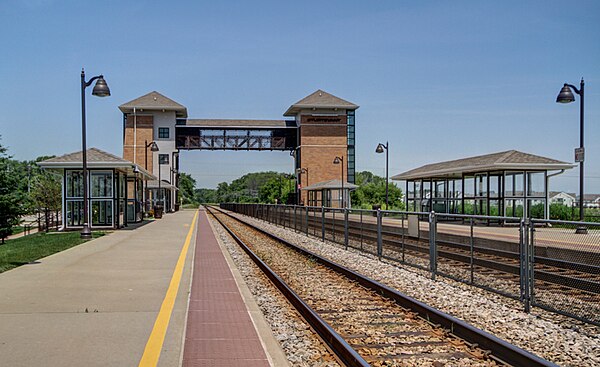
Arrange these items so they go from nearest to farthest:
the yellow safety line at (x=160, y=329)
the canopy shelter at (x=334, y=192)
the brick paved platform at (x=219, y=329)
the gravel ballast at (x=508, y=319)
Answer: the yellow safety line at (x=160, y=329), the brick paved platform at (x=219, y=329), the gravel ballast at (x=508, y=319), the canopy shelter at (x=334, y=192)

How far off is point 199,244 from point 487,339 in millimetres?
16165

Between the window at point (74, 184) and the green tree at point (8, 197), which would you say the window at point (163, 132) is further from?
the green tree at point (8, 197)

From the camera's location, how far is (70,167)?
2805cm

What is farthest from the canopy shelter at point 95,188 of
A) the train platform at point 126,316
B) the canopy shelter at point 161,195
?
the canopy shelter at point 161,195

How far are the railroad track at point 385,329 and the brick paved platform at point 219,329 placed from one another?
2.85 ft

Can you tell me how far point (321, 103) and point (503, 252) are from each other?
73992 millimetres

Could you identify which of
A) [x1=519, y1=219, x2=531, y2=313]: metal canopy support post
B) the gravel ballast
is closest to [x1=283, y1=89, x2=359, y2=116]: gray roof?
the gravel ballast

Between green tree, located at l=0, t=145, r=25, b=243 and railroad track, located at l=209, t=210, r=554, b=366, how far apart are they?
647 inches

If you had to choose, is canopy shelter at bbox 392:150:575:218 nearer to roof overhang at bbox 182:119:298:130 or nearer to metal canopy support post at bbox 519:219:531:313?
metal canopy support post at bbox 519:219:531:313

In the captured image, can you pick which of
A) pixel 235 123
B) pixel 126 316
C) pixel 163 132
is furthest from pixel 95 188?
pixel 163 132

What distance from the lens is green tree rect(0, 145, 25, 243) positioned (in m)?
24.0

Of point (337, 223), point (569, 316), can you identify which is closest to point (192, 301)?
point (569, 316)

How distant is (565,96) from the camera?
23.5 meters

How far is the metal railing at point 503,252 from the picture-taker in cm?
805
